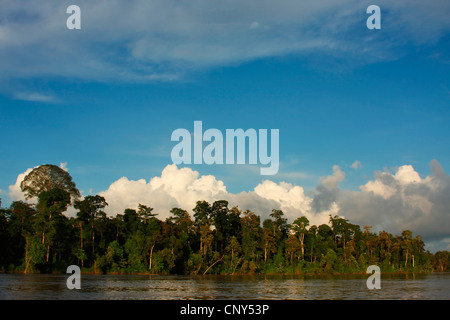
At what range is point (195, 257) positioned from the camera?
310 ft

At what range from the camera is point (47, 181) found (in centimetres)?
10475

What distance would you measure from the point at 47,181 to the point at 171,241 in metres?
36.4

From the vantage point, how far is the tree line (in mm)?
88325

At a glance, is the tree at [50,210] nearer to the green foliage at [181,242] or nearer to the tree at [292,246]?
the green foliage at [181,242]

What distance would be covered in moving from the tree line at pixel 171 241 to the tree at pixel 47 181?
24cm

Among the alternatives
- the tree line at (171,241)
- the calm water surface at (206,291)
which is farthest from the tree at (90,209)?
the calm water surface at (206,291)

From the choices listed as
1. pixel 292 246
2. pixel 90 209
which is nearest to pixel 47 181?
pixel 90 209

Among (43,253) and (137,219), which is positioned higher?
(137,219)

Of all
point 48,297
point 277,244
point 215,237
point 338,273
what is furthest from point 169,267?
point 48,297

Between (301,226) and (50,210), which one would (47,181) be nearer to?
(50,210)

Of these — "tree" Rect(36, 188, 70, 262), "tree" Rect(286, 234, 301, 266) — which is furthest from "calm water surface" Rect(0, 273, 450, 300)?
"tree" Rect(286, 234, 301, 266)

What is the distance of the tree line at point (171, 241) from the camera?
290ft
